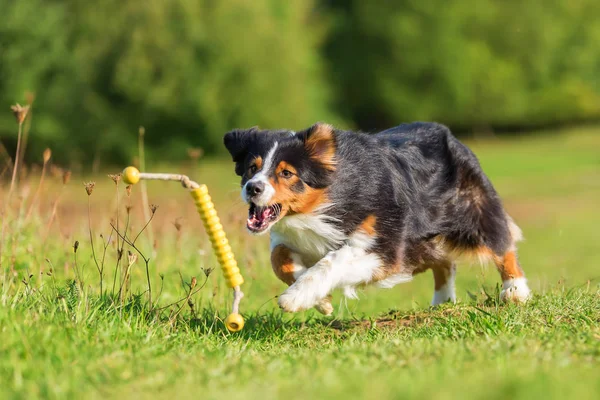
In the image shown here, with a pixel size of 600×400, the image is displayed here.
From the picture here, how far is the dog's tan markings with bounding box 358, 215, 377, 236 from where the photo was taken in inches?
251

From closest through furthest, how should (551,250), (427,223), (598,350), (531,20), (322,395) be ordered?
(322,395), (598,350), (427,223), (551,250), (531,20)

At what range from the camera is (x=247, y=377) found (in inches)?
171

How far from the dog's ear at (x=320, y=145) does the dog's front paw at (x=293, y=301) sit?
3.14ft

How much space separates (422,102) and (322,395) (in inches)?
1595

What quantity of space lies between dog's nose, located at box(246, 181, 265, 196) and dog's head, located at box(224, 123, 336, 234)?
0.11 meters

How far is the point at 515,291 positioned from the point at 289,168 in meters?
2.19

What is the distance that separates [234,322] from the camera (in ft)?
18.4

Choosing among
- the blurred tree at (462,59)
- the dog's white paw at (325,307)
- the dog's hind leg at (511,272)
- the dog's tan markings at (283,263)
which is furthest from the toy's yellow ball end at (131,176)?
the blurred tree at (462,59)

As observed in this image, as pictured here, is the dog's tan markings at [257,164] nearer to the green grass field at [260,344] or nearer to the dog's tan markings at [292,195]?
the dog's tan markings at [292,195]

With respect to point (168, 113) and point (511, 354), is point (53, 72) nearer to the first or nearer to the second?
point (168, 113)

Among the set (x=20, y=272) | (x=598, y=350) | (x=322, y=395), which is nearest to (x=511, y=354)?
(x=598, y=350)

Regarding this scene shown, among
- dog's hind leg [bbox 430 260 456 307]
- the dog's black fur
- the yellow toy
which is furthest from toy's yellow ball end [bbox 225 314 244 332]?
dog's hind leg [bbox 430 260 456 307]

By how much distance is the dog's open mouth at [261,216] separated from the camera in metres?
5.88

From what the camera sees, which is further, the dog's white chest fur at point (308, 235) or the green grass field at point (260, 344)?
the dog's white chest fur at point (308, 235)
